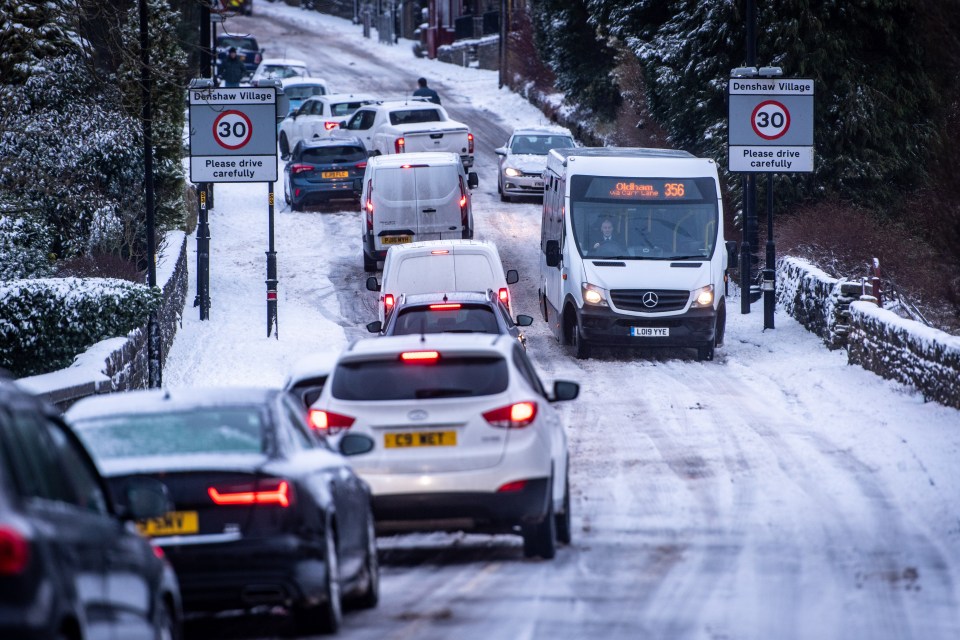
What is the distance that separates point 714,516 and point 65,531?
27.5 ft

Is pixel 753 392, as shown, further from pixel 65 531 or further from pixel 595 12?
pixel 595 12

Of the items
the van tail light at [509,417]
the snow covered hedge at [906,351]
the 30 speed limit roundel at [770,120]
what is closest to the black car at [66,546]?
the van tail light at [509,417]

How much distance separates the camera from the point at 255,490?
27.6 feet

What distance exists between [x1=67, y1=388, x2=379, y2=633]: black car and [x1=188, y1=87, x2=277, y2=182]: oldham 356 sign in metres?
16.3

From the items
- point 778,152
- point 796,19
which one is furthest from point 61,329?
point 796,19

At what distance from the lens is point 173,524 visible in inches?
332

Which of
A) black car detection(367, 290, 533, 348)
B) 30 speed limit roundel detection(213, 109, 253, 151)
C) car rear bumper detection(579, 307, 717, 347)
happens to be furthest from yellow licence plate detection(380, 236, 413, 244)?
black car detection(367, 290, 533, 348)

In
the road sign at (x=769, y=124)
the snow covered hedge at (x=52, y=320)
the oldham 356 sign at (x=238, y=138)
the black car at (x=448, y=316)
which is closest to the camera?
the black car at (x=448, y=316)

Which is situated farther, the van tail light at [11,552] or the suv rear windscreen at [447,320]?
the suv rear windscreen at [447,320]

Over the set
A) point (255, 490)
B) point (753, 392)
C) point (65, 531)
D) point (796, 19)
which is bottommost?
point (753, 392)

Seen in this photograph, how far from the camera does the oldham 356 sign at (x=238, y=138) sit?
2511cm

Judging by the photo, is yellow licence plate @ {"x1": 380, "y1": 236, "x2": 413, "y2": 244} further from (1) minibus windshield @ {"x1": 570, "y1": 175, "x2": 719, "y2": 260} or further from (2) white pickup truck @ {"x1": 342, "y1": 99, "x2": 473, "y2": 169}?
(2) white pickup truck @ {"x1": 342, "y1": 99, "x2": 473, "y2": 169}

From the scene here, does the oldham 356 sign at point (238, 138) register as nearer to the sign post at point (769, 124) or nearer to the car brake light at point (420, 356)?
the sign post at point (769, 124)

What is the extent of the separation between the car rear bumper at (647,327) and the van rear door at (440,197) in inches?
275
